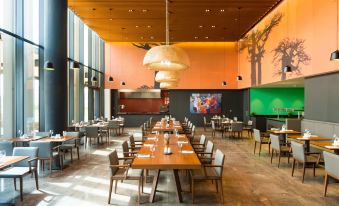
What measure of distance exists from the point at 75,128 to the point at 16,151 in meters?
5.87

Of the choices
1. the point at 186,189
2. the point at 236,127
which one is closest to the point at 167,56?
the point at 186,189

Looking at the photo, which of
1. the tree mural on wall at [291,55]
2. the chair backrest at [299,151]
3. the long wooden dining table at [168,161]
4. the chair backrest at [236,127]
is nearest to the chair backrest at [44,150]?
the long wooden dining table at [168,161]

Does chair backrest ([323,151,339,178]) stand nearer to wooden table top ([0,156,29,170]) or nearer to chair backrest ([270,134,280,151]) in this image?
chair backrest ([270,134,280,151])

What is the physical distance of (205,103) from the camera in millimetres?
19609

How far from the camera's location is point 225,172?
23.5 ft

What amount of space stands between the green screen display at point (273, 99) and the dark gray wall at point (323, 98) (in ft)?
23.7

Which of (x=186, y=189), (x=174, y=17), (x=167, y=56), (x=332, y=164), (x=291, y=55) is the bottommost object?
(x=186, y=189)

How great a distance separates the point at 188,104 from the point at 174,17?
7.62 metres

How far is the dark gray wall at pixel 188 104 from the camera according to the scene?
19.5m

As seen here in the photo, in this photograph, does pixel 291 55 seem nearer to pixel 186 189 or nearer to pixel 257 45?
pixel 257 45

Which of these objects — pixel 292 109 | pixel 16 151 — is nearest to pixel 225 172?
pixel 16 151

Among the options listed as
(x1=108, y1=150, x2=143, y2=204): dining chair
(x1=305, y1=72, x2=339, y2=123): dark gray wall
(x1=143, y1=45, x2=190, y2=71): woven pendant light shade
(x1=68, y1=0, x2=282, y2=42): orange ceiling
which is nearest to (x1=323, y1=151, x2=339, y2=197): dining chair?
(x1=143, y1=45, x2=190, y2=71): woven pendant light shade

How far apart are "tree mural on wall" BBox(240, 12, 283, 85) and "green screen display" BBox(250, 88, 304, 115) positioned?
194cm

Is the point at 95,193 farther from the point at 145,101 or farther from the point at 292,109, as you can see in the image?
the point at 145,101
